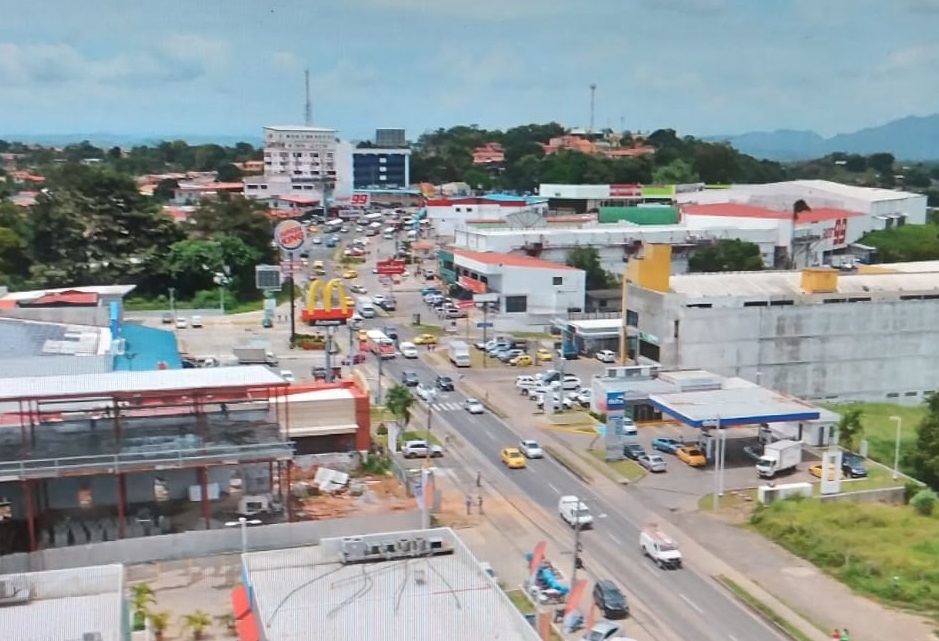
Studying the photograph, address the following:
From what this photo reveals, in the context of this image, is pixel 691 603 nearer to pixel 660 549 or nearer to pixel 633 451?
pixel 660 549

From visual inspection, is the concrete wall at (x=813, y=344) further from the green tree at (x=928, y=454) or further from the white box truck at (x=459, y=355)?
the green tree at (x=928, y=454)

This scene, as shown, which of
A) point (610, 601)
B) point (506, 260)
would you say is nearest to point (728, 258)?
point (506, 260)

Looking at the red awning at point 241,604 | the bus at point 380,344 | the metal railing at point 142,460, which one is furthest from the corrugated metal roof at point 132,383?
the bus at point 380,344

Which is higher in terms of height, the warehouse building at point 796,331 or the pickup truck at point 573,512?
the warehouse building at point 796,331

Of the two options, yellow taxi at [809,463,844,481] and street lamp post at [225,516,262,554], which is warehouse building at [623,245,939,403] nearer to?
yellow taxi at [809,463,844,481]

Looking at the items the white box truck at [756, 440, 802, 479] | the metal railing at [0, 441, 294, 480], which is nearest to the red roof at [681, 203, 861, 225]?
the white box truck at [756, 440, 802, 479]
